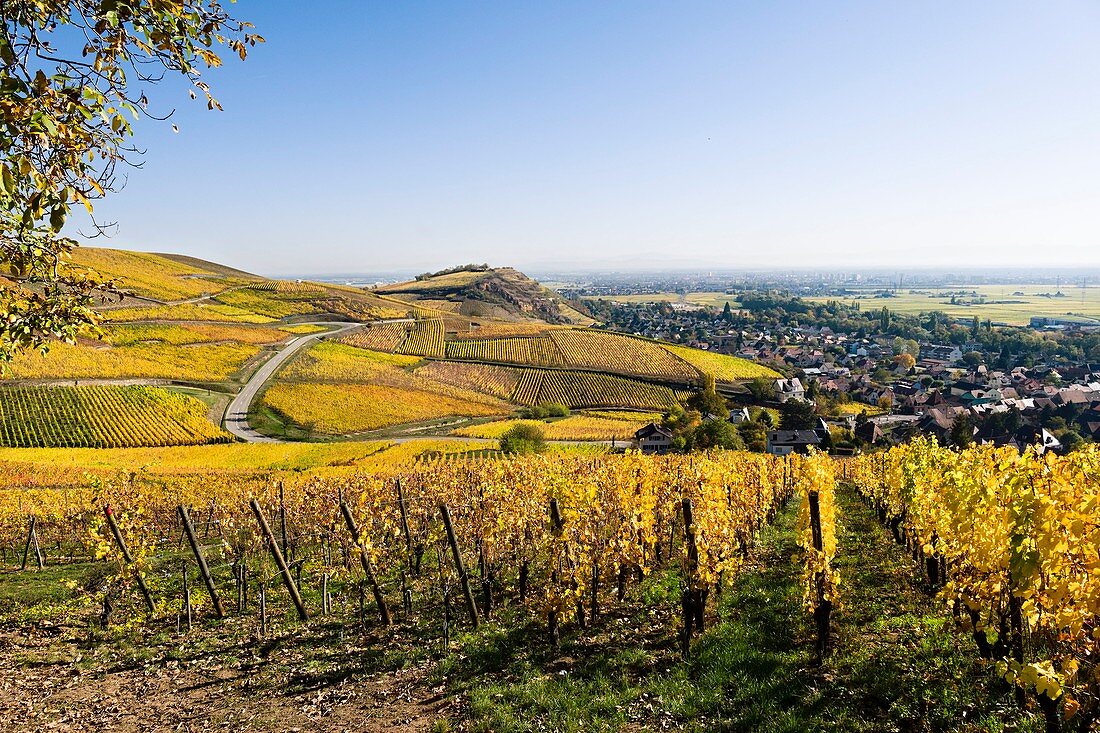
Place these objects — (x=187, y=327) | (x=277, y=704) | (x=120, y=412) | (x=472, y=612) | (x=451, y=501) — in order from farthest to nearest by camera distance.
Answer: (x=187, y=327), (x=120, y=412), (x=451, y=501), (x=472, y=612), (x=277, y=704)

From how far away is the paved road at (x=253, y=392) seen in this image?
5291 centimetres

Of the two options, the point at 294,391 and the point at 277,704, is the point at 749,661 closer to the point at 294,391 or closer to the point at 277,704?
the point at 277,704

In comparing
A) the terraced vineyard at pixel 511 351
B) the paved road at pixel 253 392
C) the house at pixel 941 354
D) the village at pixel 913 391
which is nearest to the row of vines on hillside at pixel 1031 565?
the village at pixel 913 391

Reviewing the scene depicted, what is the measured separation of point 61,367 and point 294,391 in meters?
23.2

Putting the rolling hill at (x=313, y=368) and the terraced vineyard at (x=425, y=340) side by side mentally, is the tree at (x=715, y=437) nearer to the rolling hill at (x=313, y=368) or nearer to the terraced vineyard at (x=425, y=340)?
the rolling hill at (x=313, y=368)

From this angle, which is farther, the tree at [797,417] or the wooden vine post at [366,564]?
the tree at [797,417]

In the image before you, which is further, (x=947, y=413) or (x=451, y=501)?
(x=947, y=413)

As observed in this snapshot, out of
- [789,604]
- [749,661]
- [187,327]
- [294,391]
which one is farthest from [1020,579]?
[187,327]

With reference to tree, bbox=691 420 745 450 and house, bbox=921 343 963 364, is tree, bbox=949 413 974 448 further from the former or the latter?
house, bbox=921 343 963 364

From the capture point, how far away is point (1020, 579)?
17.1 feet

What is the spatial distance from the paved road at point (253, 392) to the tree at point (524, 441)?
2290 cm

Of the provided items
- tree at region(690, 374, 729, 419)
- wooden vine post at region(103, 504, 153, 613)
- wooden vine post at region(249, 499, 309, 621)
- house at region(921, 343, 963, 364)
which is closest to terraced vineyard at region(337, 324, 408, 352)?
tree at region(690, 374, 729, 419)

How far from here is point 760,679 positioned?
823 cm

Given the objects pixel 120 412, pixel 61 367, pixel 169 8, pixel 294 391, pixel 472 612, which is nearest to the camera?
pixel 169 8
